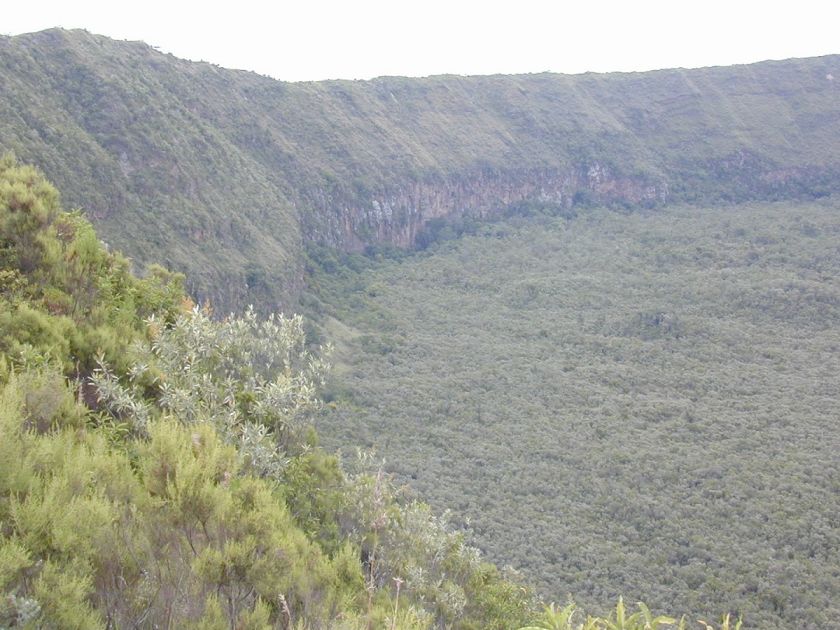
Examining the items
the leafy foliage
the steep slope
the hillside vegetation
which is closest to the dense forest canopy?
the leafy foliage

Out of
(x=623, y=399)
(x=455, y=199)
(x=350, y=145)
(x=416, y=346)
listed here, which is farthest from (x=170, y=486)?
(x=455, y=199)

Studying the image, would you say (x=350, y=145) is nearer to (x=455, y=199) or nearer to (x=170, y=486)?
(x=455, y=199)

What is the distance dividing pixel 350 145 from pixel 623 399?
4293cm

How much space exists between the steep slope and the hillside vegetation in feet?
24.4

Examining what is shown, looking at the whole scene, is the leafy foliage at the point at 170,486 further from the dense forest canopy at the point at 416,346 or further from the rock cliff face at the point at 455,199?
the rock cliff face at the point at 455,199

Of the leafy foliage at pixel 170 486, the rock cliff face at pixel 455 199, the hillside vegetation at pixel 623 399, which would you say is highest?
the rock cliff face at pixel 455 199

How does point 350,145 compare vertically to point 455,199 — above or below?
above

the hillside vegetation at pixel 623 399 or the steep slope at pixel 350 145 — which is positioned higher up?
the steep slope at pixel 350 145

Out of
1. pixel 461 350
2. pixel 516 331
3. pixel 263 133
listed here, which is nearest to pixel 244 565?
pixel 461 350

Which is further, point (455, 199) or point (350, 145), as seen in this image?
point (455, 199)

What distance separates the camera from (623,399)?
3262 centimetres

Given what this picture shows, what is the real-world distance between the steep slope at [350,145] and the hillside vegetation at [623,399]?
7.43 m

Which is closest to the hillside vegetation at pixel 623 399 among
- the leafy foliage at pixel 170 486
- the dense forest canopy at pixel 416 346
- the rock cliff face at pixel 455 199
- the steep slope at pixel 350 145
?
the dense forest canopy at pixel 416 346

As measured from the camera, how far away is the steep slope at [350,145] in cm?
3569
